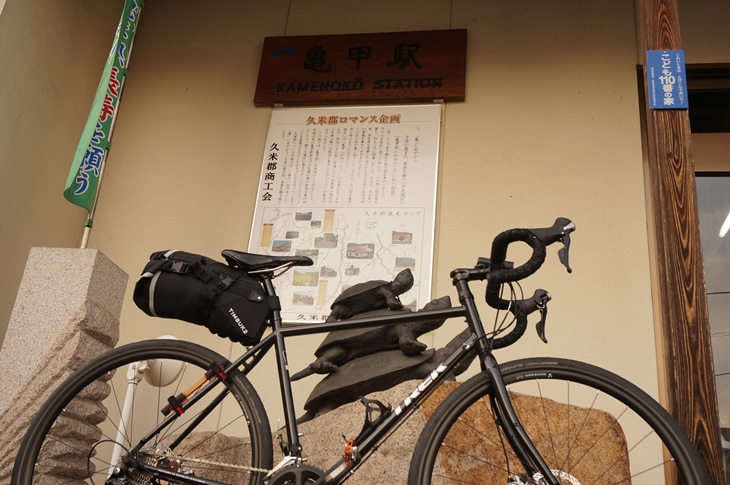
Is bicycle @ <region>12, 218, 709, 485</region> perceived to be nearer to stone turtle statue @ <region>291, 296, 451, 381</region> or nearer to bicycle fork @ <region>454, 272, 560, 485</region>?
bicycle fork @ <region>454, 272, 560, 485</region>

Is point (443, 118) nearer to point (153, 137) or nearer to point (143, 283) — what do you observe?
point (153, 137)

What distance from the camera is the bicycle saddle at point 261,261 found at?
2.00 metres

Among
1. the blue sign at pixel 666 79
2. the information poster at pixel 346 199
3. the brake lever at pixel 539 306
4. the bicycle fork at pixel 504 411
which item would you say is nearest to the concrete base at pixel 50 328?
the information poster at pixel 346 199

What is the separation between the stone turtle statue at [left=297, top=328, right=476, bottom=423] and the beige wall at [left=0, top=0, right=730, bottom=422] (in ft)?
3.38

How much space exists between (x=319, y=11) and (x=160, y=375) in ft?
9.14

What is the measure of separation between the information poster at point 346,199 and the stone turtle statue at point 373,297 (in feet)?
3.25

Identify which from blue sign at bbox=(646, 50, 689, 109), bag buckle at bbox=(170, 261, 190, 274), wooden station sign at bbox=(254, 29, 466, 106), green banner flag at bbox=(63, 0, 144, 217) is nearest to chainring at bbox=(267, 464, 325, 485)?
bag buckle at bbox=(170, 261, 190, 274)

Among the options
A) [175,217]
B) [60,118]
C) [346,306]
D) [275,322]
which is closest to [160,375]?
[346,306]

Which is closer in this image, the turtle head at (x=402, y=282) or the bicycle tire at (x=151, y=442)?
the bicycle tire at (x=151, y=442)

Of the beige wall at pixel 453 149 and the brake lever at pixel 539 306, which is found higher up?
the beige wall at pixel 453 149

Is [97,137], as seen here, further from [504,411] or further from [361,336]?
[504,411]

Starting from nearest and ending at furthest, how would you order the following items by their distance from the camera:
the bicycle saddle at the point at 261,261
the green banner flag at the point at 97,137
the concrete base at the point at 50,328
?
the bicycle saddle at the point at 261,261 < the concrete base at the point at 50,328 < the green banner flag at the point at 97,137

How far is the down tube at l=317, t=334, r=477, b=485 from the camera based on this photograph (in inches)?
68.2

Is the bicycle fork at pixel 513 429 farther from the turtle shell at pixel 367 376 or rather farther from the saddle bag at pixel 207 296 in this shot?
the turtle shell at pixel 367 376
